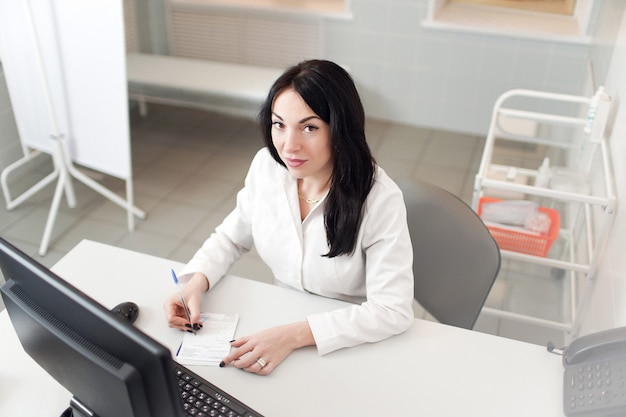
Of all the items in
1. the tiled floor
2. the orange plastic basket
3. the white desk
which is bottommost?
the tiled floor

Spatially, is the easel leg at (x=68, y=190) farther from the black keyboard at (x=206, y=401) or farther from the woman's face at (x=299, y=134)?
the black keyboard at (x=206, y=401)

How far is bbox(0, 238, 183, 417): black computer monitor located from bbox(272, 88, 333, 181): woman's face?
63 centimetres

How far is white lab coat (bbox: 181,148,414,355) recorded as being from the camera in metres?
1.42

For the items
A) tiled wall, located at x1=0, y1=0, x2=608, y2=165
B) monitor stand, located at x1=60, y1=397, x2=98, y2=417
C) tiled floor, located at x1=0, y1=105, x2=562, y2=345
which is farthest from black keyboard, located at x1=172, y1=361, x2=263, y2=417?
tiled wall, located at x1=0, y1=0, x2=608, y2=165

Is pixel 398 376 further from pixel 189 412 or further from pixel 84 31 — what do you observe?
pixel 84 31

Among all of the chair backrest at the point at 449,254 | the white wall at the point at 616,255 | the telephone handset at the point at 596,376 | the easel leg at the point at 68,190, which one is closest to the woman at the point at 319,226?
the chair backrest at the point at 449,254

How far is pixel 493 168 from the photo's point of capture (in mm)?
2453

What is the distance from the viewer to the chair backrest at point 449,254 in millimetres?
1626

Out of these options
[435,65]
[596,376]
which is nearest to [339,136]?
[596,376]

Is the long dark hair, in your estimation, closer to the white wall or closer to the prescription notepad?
the prescription notepad

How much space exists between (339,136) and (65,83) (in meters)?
1.93

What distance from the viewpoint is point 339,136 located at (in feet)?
4.50

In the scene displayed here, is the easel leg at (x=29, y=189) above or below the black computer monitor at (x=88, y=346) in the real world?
below

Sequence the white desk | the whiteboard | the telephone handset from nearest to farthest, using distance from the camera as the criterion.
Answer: the telephone handset
the white desk
the whiteboard
